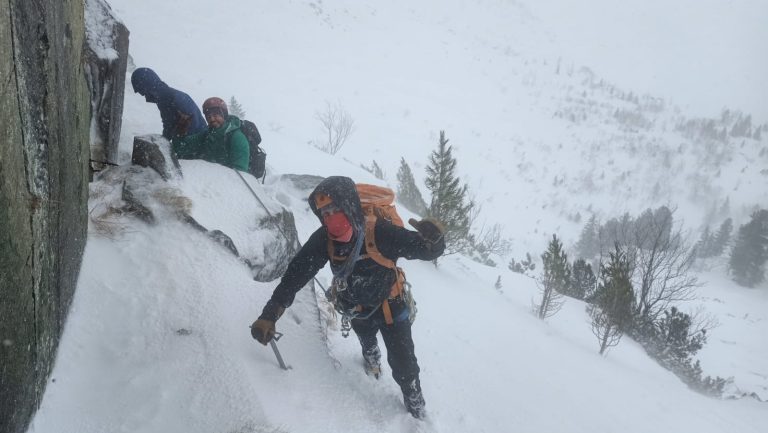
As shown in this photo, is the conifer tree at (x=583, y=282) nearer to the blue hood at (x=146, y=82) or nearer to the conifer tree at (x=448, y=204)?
the conifer tree at (x=448, y=204)

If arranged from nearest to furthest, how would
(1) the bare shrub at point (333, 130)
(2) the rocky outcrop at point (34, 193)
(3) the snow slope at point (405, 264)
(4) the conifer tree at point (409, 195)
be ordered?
(2) the rocky outcrop at point (34, 193)
(3) the snow slope at point (405, 264)
(4) the conifer tree at point (409, 195)
(1) the bare shrub at point (333, 130)

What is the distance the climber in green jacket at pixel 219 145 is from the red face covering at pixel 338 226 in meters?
2.75

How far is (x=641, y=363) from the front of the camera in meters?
15.4

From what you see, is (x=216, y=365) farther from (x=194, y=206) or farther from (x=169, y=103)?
(x=169, y=103)

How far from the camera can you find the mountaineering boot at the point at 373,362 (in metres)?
3.37

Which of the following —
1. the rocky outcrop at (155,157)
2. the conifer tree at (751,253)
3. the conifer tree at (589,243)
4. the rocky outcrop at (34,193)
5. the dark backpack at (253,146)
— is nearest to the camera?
the rocky outcrop at (34,193)

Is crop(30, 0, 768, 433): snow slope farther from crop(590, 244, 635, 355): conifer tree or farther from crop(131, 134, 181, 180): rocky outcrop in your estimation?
crop(590, 244, 635, 355): conifer tree

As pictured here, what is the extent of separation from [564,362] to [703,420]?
8.62 feet

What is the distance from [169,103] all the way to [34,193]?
143 inches

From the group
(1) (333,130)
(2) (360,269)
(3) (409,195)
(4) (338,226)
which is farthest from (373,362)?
(1) (333,130)

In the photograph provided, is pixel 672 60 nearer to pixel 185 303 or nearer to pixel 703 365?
pixel 703 365

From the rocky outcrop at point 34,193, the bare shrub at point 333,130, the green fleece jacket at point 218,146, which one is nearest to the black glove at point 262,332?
the rocky outcrop at point 34,193

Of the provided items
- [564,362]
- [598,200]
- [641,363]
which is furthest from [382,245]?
[598,200]

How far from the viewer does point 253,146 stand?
5809mm
